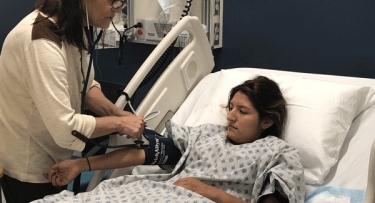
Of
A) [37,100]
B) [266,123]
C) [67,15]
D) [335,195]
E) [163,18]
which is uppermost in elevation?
[67,15]

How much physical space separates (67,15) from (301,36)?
1.40m

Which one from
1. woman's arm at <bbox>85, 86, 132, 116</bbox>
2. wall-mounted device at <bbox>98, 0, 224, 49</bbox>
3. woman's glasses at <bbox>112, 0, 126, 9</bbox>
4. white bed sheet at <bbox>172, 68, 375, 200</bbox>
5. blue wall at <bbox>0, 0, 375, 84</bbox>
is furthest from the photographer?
wall-mounted device at <bbox>98, 0, 224, 49</bbox>

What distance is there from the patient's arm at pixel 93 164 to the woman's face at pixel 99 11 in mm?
504

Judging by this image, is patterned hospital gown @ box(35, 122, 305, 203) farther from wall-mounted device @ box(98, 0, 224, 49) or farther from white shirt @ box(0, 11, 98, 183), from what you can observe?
wall-mounted device @ box(98, 0, 224, 49)

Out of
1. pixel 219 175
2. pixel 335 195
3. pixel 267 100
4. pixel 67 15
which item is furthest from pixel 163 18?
pixel 335 195

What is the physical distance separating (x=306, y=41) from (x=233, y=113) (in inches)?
35.2

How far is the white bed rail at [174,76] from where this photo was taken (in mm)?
2066

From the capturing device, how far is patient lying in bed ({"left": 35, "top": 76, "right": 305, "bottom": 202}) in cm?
166

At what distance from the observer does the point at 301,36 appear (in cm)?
261

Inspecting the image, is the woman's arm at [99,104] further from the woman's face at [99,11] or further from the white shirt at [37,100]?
the woman's face at [99,11]

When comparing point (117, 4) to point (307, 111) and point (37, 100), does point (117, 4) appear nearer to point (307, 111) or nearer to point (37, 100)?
point (37, 100)

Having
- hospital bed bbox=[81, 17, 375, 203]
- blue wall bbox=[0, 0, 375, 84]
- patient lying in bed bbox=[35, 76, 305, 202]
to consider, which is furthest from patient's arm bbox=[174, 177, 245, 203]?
blue wall bbox=[0, 0, 375, 84]

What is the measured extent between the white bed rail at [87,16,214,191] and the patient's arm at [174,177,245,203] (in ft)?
1.38

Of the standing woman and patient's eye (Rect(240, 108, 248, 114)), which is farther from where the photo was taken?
patient's eye (Rect(240, 108, 248, 114))
